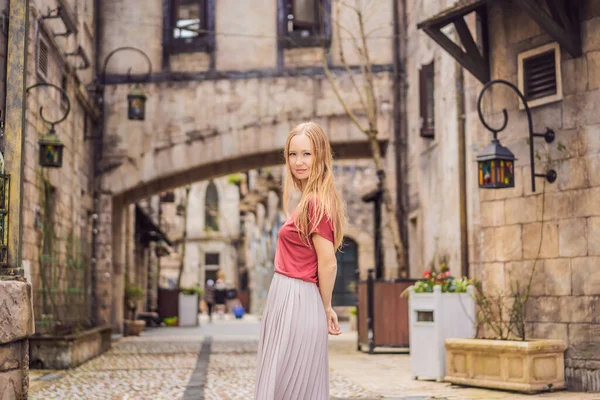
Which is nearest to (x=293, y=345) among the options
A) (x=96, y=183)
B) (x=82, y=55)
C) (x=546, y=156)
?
(x=546, y=156)

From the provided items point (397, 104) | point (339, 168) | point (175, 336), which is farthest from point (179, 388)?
point (339, 168)

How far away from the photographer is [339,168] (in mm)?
28750

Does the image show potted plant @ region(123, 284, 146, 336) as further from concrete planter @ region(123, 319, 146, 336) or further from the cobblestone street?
the cobblestone street

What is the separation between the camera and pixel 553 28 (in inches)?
324

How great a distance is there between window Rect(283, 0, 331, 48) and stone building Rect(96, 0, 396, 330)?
2 cm

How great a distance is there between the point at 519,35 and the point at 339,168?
19471mm

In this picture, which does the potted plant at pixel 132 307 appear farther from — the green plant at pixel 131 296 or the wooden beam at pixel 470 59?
the wooden beam at pixel 470 59

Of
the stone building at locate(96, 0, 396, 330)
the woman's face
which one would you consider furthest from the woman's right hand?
the stone building at locate(96, 0, 396, 330)

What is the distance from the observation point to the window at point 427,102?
1457 centimetres

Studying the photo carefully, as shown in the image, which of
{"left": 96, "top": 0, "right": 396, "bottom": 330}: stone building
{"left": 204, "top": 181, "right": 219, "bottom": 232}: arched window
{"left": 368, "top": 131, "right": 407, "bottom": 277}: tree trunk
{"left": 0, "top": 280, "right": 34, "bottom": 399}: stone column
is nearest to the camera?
{"left": 0, "top": 280, "right": 34, "bottom": 399}: stone column

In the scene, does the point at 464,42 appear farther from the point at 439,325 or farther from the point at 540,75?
the point at 439,325

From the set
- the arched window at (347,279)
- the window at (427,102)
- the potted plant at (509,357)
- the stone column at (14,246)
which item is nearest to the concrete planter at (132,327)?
the window at (427,102)

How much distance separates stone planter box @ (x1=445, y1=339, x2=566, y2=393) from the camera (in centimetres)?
807

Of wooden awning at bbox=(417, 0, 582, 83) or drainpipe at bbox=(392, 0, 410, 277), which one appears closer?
wooden awning at bbox=(417, 0, 582, 83)
